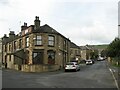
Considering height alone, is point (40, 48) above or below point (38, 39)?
below

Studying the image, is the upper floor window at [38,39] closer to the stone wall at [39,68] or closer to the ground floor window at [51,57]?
the ground floor window at [51,57]

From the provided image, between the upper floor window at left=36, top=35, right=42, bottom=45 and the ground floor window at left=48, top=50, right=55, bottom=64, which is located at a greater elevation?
the upper floor window at left=36, top=35, right=42, bottom=45

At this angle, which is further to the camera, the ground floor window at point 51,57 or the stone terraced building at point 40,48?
the ground floor window at point 51,57

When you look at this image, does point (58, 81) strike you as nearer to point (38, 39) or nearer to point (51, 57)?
point (51, 57)

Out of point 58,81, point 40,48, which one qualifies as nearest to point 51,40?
point 40,48

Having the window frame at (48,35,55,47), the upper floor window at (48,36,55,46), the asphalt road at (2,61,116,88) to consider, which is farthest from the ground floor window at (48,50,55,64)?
the asphalt road at (2,61,116,88)

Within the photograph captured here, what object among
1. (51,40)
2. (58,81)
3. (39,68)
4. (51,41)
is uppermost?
(51,40)

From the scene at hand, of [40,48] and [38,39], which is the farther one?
[38,39]

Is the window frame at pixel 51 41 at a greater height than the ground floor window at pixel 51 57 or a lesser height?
greater

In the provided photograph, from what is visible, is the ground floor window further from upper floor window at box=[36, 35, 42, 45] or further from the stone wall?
the stone wall

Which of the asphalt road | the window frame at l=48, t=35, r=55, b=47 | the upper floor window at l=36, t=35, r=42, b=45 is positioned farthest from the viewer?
the window frame at l=48, t=35, r=55, b=47

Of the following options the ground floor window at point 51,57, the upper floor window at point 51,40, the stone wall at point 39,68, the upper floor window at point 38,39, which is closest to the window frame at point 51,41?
the upper floor window at point 51,40

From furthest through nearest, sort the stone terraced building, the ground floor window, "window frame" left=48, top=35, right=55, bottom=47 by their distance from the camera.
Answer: "window frame" left=48, top=35, right=55, bottom=47, the ground floor window, the stone terraced building

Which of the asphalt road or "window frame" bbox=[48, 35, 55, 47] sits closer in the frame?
the asphalt road
